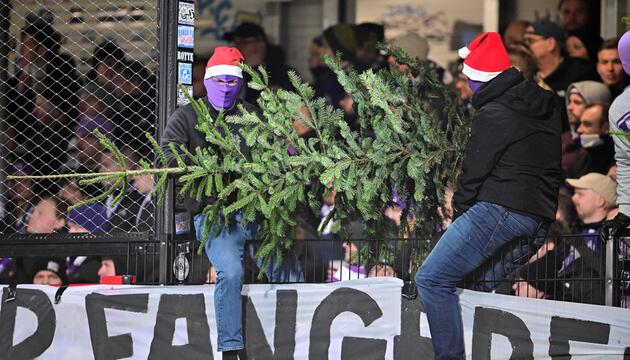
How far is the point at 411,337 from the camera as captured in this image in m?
6.36

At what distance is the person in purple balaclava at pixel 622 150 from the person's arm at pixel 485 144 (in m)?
0.73

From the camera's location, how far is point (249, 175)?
6.15 metres

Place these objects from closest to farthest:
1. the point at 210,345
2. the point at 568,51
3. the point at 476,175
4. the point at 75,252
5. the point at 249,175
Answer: the point at 476,175
the point at 249,175
the point at 210,345
the point at 75,252
the point at 568,51

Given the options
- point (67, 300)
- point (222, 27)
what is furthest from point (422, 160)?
point (222, 27)

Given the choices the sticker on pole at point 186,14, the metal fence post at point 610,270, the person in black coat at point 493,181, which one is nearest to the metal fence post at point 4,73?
the sticker on pole at point 186,14

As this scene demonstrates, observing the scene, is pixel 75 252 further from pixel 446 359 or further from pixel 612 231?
pixel 612 231

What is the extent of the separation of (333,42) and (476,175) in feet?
16.4

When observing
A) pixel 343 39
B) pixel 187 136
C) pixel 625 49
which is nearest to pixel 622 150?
pixel 625 49

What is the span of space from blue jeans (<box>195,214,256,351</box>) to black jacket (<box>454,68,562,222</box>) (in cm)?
142

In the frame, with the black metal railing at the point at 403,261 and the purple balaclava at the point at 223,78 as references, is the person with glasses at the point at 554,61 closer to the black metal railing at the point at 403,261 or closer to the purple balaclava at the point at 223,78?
the black metal railing at the point at 403,261

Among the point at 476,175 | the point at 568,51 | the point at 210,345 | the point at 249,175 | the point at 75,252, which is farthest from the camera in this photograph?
the point at 568,51

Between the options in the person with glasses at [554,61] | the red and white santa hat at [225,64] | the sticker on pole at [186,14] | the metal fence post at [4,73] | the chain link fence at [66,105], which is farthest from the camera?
the person with glasses at [554,61]

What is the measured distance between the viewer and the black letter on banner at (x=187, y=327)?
6.60 metres

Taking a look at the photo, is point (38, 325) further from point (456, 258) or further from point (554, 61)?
point (554, 61)
